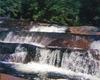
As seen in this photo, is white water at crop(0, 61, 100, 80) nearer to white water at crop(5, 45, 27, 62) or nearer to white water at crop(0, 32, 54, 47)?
white water at crop(5, 45, 27, 62)

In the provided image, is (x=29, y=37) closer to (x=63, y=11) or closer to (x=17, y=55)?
(x=17, y=55)

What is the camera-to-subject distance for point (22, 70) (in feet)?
34.2

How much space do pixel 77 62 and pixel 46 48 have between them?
1055 mm

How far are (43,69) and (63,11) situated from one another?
17.0 ft

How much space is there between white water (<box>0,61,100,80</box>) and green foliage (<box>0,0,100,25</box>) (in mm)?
4477

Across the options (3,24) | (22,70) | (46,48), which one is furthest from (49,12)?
(22,70)

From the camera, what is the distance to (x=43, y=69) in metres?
10.8

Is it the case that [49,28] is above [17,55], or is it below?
above

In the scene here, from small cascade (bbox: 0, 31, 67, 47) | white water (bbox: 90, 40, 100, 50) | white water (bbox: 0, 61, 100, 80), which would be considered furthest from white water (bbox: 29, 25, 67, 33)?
white water (bbox: 0, 61, 100, 80)

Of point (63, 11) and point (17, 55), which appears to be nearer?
point (17, 55)

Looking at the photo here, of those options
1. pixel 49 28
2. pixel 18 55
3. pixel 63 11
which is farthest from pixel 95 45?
pixel 63 11

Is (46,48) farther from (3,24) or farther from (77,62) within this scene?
(3,24)

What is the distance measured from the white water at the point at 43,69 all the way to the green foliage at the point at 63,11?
4477 mm

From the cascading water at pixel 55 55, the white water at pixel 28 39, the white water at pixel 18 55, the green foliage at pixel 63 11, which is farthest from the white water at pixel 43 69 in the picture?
the green foliage at pixel 63 11
